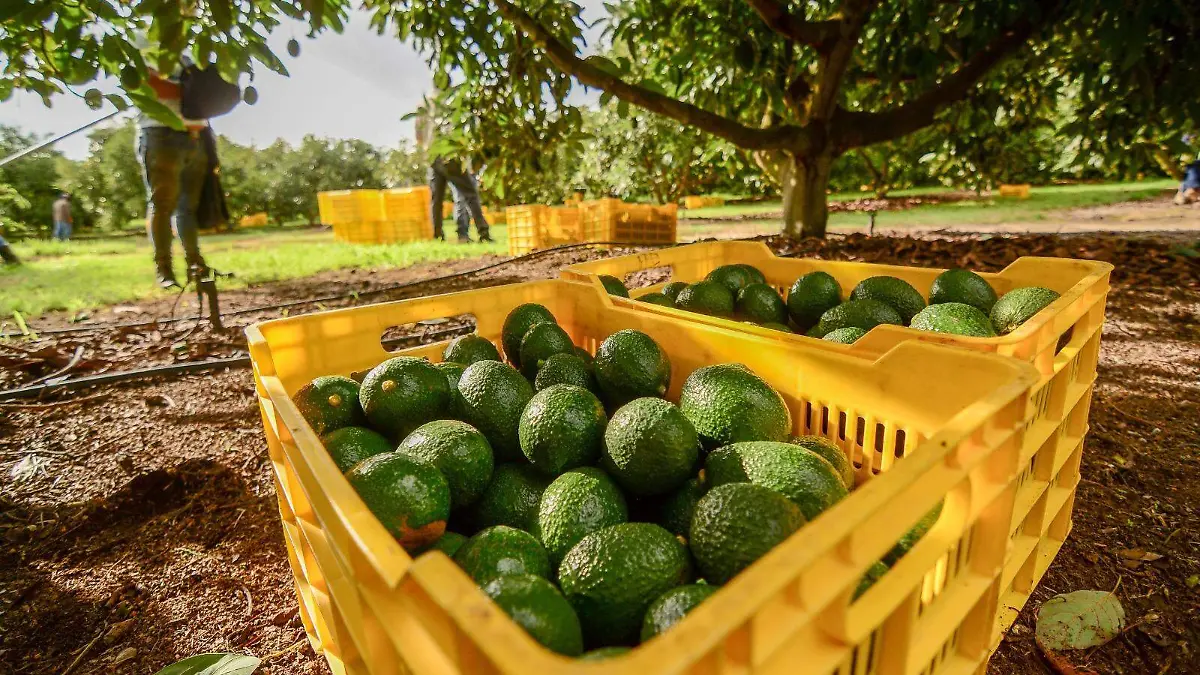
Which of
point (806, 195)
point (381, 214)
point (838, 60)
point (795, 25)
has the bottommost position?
point (806, 195)

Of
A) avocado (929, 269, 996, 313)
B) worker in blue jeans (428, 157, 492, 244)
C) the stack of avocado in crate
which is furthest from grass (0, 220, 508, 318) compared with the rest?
avocado (929, 269, 996, 313)

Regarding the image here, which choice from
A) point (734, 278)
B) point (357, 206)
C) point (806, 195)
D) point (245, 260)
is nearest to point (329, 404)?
point (734, 278)

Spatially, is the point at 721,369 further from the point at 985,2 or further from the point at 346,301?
→ the point at 985,2

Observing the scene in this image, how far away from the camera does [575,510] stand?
137 cm

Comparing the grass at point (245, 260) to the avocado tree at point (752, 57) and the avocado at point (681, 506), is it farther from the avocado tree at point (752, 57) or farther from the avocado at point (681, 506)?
the avocado at point (681, 506)

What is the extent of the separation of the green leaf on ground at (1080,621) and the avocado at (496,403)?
1614 mm

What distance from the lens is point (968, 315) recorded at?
72.3 inches

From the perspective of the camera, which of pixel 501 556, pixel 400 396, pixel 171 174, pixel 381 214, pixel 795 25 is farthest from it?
pixel 381 214

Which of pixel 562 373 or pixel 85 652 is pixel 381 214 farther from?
pixel 562 373

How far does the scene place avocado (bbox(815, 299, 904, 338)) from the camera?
203 cm

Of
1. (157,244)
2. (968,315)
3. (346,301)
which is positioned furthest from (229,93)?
(968,315)

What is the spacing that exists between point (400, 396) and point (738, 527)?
1.04 meters

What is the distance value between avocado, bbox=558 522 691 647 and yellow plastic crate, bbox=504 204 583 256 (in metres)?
8.97

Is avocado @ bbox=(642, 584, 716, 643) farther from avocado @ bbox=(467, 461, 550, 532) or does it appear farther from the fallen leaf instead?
the fallen leaf
